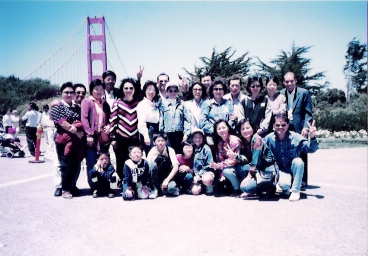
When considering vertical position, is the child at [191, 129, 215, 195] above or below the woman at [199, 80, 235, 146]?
below

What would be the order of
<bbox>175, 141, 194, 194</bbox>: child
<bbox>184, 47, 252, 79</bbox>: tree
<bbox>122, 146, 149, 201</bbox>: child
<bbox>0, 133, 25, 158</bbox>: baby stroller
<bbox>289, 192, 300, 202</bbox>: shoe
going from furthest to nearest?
<bbox>184, 47, 252, 79</bbox>: tree < <bbox>0, 133, 25, 158</bbox>: baby stroller < <bbox>175, 141, 194, 194</bbox>: child < <bbox>122, 146, 149, 201</bbox>: child < <bbox>289, 192, 300, 202</bbox>: shoe

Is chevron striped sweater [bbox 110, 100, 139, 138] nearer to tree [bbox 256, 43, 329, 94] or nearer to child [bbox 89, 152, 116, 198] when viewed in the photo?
child [bbox 89, 152, 116, 198]

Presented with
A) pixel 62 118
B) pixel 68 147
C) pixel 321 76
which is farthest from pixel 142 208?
pixel 321 76

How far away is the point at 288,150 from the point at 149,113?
194 centimetres

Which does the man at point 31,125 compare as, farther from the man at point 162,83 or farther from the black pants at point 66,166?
the man at point 162,83

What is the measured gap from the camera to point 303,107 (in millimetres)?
4441

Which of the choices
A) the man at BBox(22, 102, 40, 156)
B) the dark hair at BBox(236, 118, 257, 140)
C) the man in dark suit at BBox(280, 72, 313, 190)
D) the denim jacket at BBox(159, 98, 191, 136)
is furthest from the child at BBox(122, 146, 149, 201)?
the man at BBox(22, 102, 40, 156)

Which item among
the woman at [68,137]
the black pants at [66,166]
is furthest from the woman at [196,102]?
the black pants at [66,166]

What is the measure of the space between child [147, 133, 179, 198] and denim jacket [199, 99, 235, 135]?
0.58 metres

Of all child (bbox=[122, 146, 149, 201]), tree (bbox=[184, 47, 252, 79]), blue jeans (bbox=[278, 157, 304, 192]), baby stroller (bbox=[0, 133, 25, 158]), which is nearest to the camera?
blue jeans (bbox=[278, 157, 304, 192])

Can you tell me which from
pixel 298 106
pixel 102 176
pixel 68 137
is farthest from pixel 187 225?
pixel 298 106

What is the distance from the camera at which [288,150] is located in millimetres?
3969

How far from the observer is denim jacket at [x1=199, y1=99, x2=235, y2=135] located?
169 inches

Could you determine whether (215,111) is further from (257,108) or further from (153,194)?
(153,194)
